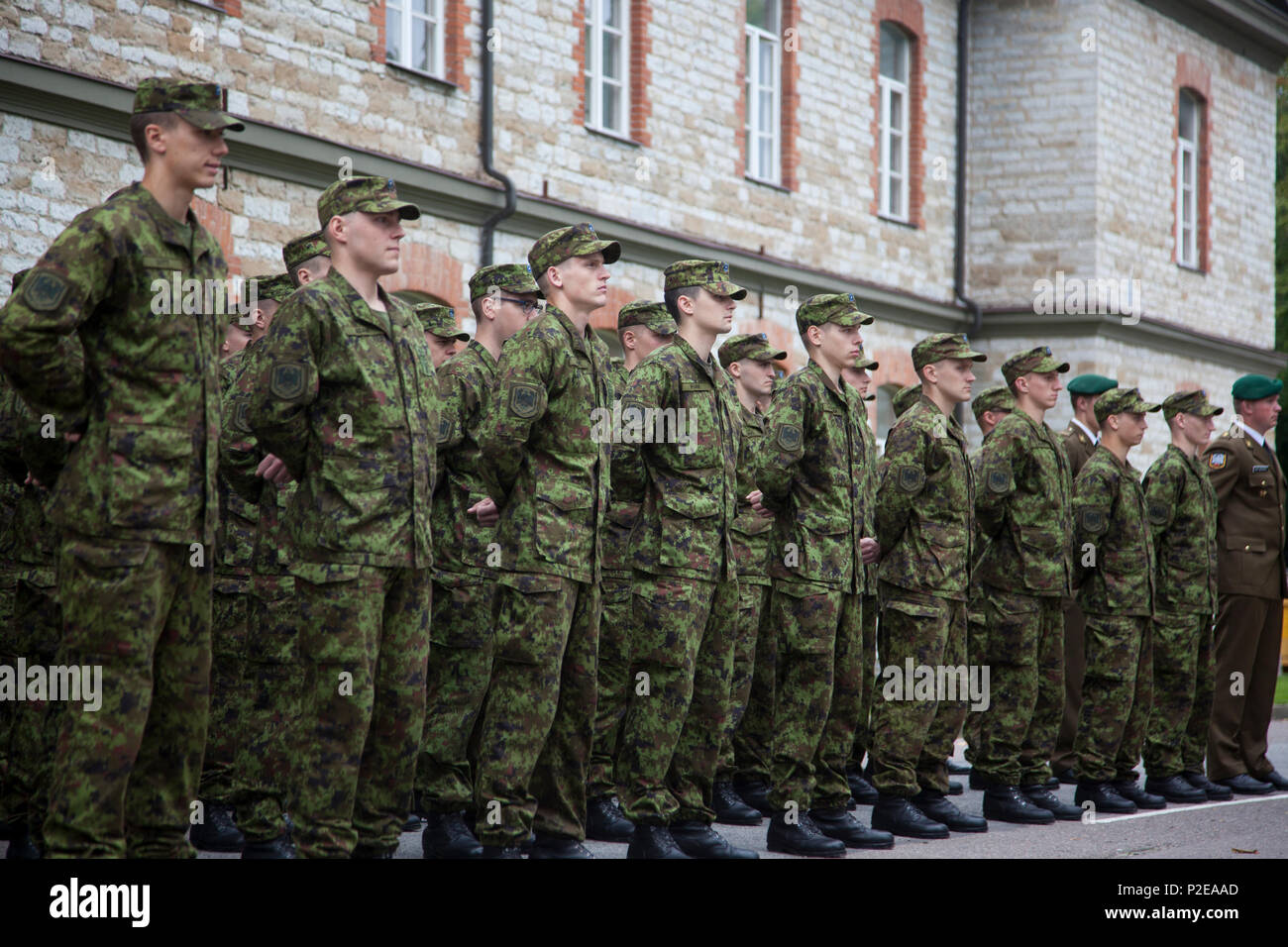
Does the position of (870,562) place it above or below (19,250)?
below

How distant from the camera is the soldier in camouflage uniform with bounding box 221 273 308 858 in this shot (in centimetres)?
636

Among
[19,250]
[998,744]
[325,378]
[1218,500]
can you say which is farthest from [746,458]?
[19,250]

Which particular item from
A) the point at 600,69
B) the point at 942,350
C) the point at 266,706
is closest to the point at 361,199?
the point at 266,706

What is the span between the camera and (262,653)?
6.50m

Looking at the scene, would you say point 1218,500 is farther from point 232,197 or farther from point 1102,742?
point 232,197

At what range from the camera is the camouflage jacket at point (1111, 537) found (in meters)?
9.05

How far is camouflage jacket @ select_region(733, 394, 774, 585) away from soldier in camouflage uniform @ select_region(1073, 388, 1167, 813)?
5.84ft

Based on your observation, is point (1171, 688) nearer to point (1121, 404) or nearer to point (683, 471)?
point (1121, 404)

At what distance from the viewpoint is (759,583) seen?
8836mm

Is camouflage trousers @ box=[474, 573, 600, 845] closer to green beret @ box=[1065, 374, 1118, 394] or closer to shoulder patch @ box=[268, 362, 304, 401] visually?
shoulder patch @ box=[268, 362, 304, 401]

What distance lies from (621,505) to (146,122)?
3939 millimetres

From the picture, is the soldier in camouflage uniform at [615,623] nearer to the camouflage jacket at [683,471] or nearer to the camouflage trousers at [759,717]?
the camouflage trousers at [759,717]

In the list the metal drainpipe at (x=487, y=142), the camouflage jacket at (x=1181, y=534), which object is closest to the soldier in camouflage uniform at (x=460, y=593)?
the camouflage jacket at (x=1181, y=534)

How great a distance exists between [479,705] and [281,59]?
22.0ft
